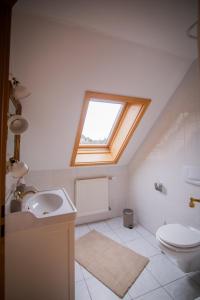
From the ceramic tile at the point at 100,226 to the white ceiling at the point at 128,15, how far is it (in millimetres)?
2455

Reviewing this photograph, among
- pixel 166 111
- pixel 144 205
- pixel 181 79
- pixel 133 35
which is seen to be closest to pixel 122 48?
pixel 133 35

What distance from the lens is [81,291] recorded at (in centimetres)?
145

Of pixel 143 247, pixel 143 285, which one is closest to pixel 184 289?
pixel 143 285

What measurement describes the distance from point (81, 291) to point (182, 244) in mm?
1019

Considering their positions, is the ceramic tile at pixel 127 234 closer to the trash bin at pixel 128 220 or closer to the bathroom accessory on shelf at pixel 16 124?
the trash bin at pixel 128 220

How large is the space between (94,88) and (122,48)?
1.47 ft

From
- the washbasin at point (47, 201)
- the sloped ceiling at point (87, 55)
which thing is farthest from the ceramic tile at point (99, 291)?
the sloped ceiling at point (87, 55)

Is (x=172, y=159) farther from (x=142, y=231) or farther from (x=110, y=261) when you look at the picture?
(x=110, y=261)

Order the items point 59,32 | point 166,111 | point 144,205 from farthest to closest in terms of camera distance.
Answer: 1. point 144,205
2. point 166,111
3. point 59,32

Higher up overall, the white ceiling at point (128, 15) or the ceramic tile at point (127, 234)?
the white ceiling at point (128, 15)

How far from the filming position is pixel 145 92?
1.84 m

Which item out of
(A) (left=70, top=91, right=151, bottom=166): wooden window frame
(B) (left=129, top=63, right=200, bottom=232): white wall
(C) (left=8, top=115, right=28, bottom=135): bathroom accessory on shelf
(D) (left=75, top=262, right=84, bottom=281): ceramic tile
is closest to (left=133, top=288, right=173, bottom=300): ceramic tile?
(D) (left=75, top=262, right=84, bottom=281): ceramic tile

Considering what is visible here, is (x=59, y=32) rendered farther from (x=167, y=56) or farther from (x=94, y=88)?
(x=167, y=56)

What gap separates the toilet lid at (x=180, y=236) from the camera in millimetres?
1365
